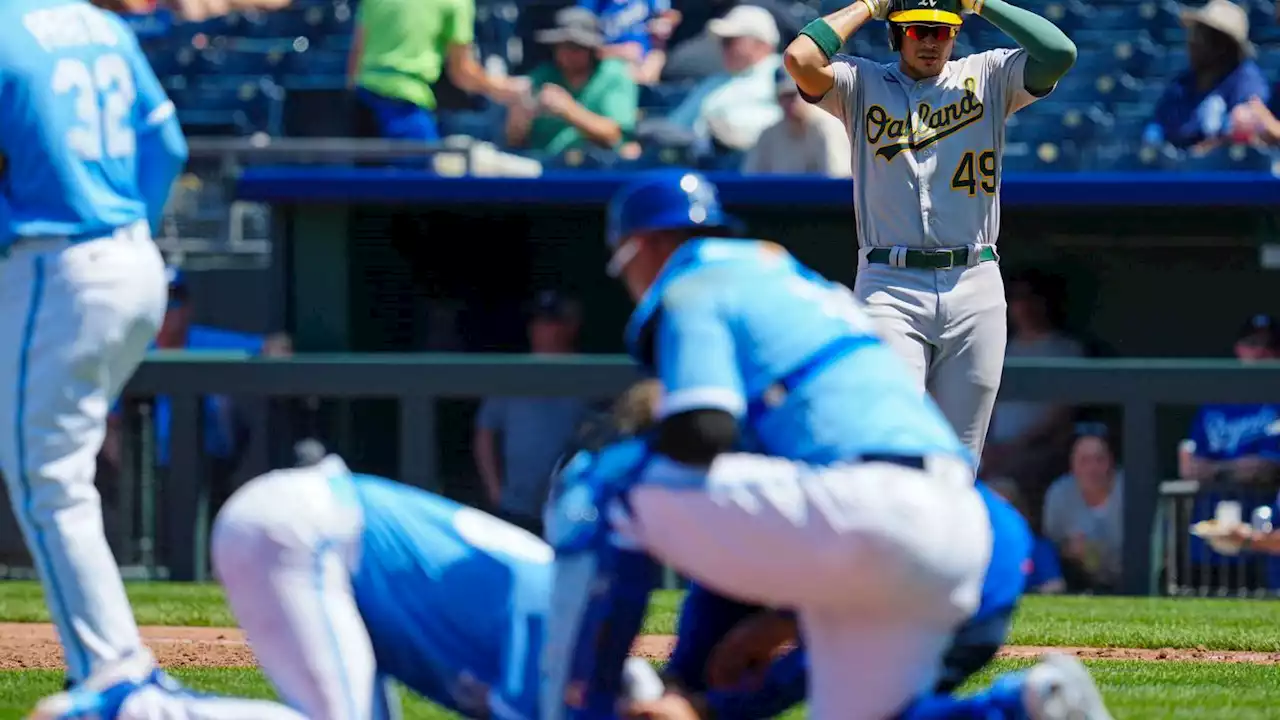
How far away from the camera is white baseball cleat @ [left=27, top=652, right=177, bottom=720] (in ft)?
12.9

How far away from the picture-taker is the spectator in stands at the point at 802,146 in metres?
9.82

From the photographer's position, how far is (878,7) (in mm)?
6105

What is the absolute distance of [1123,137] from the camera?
11047 millimetres

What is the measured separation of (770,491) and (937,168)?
2.69m

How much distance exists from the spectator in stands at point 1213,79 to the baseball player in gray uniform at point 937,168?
4.16m

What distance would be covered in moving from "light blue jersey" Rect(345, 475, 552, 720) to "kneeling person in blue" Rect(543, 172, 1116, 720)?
0.16 meters

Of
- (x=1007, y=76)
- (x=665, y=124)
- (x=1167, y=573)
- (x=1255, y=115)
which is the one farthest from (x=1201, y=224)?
(x=1007, y=76)

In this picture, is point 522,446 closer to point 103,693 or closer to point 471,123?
point 471,123

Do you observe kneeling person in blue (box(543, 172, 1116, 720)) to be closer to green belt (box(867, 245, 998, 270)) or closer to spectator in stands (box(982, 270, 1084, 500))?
green belt (box(867, 245, 998, 270))

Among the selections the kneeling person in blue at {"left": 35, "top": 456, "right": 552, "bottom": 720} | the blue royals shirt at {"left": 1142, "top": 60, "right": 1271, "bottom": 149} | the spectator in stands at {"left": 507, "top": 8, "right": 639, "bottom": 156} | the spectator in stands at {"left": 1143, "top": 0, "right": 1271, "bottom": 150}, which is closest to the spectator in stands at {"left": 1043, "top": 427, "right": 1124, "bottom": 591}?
the spectator in stands at {"left": 1143, "top": 0, "right": 1271, "bottom": 150}

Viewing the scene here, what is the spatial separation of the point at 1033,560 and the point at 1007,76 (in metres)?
3.57

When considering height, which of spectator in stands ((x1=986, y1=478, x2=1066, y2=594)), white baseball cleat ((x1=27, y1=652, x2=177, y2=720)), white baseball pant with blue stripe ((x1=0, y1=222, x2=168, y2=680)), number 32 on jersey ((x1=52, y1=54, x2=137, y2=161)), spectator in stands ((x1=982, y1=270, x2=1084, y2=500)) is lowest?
spectator in stands ((x1=986, y1=478, x2=1066, y2=594))

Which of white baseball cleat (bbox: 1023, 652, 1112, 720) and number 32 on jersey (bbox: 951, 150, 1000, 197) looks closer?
white baseball cleat (bbox: 1023, 652, 1112, 720)

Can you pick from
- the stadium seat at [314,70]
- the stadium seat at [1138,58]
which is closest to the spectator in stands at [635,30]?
the stadium seat at [314,70]
